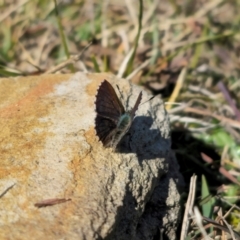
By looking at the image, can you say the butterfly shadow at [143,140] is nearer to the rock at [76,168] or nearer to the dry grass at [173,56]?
the rock at [76,168]

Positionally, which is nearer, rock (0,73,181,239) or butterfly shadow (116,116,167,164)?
rock (0,73,181,239)

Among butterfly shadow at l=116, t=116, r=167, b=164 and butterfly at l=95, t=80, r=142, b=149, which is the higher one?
butterfly at l=95, t=80, r=142, b=149

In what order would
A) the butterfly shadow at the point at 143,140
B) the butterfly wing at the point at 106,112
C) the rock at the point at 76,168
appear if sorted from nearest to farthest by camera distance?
the rock at the point at 76,168 → the butterfly wing at the point at 106,112 → the butterfly shadow at the point at 143,140

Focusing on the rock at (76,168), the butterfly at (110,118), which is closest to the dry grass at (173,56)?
the rock at (76,168)

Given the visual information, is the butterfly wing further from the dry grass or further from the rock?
the dry grass

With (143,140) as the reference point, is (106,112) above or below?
above

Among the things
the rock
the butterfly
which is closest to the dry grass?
the rock

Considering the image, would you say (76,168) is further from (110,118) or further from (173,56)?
(173,56)

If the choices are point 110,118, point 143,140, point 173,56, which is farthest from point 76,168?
→ point 173,56
